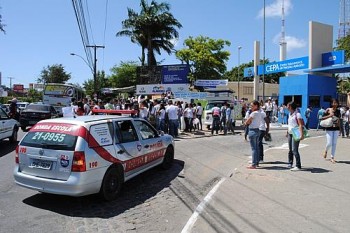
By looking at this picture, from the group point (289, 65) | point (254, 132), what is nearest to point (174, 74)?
point (289, 65)

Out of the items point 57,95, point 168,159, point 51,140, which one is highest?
point 57,95

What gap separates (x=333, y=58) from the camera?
25.7 m

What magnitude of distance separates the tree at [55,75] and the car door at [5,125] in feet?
262

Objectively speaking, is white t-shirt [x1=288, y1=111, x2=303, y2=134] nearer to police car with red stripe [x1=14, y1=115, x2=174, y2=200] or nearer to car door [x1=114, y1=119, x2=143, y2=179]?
car door [x1=114, y1=119, x2=143, y2=179]

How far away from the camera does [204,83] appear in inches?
1352

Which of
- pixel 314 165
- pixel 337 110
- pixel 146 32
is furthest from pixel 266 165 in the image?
pixel 146 32

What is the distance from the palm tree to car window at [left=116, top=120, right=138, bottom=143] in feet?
115

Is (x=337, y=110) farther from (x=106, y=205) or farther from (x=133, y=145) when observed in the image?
(x=106, y=205)

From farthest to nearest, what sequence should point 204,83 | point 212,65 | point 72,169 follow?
1. point 212,65
2. point 204,83
3. point 72,169

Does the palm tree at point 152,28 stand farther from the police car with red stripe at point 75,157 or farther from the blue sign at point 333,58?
the police car with red stripe at point 75,157

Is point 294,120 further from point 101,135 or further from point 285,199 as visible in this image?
point 101,135

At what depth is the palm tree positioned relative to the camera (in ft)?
141

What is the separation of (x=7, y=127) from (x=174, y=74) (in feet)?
69.5

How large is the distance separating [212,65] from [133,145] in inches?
1872
